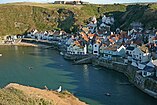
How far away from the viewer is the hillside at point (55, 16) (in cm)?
10143

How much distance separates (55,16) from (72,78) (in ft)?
229

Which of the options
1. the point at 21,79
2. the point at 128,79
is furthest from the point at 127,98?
the point at 21,79

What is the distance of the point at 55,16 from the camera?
118 m

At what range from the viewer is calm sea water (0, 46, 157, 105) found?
39562mm

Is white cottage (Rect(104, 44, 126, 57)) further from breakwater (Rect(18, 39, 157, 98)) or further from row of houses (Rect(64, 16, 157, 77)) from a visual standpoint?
breakwater (Rect(18, 39, 157, 98))

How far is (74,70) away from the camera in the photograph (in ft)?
185

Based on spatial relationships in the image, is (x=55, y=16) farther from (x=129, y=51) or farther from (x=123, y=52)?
(x=129, y=51)

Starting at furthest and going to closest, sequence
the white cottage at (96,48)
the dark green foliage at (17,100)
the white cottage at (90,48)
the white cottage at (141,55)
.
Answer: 1. the white cottage at (90,48)
2. the white cottage at (96,48)
3. the white cottage at (141,55)
4. the dark green foliage at (17,100)

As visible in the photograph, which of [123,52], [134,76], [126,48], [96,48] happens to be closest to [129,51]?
[126,48]

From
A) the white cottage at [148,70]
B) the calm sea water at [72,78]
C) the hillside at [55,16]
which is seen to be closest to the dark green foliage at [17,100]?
the calm sea water at [72,78]

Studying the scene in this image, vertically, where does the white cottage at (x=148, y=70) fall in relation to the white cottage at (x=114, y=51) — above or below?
below

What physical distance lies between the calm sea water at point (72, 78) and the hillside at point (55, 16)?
35.3m

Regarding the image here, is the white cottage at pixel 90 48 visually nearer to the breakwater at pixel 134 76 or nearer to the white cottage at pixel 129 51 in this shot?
the breakwater at pixel 134 76

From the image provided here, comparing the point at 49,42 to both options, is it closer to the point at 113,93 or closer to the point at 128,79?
the point at 128,79
